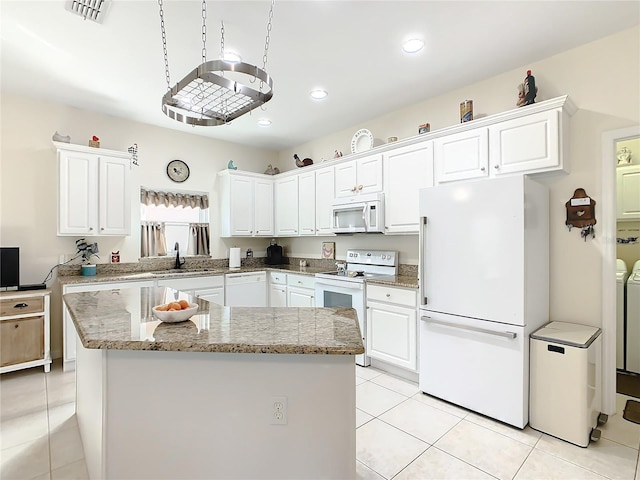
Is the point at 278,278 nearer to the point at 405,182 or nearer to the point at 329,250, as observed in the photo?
the point at 329,250

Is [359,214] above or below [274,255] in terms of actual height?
above

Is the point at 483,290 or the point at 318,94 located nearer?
the point at 483,290

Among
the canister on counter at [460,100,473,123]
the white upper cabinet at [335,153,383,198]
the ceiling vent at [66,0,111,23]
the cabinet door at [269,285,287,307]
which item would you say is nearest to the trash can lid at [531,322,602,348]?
the canister on counter at [460,100,473,123]

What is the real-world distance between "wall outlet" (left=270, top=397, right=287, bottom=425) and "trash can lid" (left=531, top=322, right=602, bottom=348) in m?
1.94

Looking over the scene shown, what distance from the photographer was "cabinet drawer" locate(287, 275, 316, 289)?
13.6 feet

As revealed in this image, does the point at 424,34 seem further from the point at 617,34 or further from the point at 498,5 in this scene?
the point at 617,34

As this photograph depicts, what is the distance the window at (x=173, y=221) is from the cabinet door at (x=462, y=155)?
10.9ft

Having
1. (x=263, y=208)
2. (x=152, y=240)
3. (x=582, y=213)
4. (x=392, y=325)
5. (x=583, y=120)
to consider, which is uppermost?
(x=583, y=120)

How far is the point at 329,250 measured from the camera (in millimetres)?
4762

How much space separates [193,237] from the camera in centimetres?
480

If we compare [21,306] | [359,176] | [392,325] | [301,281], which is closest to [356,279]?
[392,325]

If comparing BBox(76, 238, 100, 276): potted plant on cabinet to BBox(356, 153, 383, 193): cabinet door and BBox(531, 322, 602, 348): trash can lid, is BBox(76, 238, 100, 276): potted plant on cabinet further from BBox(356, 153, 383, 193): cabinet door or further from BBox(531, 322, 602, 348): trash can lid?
BBox(531, 322, 602, 348): trash can lid

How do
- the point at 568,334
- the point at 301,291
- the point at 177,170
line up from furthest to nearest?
the point at 177,170, the point at 301,291, the point at 568,334

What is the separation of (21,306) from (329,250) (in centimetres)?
341
